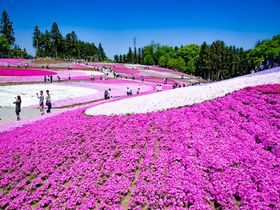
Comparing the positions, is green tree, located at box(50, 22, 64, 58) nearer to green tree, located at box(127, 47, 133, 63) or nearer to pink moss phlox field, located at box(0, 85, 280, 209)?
green tree, located at box(127, 47, 133, 63)

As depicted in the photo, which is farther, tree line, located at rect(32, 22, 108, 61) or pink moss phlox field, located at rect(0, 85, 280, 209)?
tree line, located at rect(32, 22, 108, 61)

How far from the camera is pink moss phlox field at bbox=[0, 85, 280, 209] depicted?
7.52m

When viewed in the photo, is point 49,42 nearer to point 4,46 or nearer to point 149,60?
point 4,46

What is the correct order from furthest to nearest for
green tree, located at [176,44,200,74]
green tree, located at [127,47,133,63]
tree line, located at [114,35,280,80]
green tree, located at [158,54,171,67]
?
green tree, located at [127,47,133,63]
green tree, located at [158,54,171,67]
green tree, located at [176,44,200,74]
tree line, located at [114,35,280,80]

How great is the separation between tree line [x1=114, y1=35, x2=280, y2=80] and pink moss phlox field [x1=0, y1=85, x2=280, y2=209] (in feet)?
167

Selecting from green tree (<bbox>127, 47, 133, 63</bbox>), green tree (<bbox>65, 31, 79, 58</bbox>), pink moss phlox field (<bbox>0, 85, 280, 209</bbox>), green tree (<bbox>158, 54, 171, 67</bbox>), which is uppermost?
green tree (<bbox>65, 31, 79, 58</bbox>)

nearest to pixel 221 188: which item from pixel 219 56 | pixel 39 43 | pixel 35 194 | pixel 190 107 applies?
pixel 35 194

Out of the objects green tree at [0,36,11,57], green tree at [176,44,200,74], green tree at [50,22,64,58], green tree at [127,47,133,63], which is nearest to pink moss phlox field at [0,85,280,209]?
green tree at [0,36,11,57]

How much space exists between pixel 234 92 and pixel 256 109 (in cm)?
448

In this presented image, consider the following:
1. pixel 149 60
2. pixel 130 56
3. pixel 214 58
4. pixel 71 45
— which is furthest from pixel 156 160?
pixel 130 56

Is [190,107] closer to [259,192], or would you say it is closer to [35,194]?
[259,192]

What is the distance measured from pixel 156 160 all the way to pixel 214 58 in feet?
321

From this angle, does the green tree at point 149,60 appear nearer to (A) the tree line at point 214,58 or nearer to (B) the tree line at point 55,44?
(A) the tree line at point 214,58

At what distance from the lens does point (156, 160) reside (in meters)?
9.75
